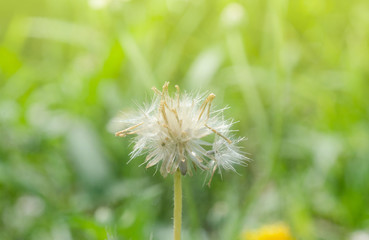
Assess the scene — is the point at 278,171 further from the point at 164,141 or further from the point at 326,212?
the point at 164,141

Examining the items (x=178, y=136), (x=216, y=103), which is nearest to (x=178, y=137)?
(x=178, y=136)

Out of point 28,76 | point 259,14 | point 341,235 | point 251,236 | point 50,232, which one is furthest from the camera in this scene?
point 259,14

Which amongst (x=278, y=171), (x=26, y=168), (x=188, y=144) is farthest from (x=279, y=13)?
(x=188, y=144)

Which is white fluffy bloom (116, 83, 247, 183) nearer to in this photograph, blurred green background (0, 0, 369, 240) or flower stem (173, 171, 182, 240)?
flower stem (173, 171, 182, 240)

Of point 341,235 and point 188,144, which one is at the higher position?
point 341,235

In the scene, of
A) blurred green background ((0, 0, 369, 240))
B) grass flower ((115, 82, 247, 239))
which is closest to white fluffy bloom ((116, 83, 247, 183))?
grass flower ((115, 82, 247, 239))

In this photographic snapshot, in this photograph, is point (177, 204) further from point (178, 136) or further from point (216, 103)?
point (216, 103)

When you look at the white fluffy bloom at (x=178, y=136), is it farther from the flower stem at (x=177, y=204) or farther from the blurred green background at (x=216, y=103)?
the blurred green background at (x=216, y=103)

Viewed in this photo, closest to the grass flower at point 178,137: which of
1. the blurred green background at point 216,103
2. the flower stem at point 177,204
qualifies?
the flower stem at point 177,204
